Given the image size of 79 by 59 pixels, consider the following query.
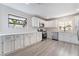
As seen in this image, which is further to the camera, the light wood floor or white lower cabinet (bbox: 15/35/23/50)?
white lower cabinet (bbox: 15/35/23/50)

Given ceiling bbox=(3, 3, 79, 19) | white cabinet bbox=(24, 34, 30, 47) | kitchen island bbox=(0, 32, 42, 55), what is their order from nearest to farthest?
kitchen island bbox=(0, 32, 42, 55)
ceiling bbox=(3, 3, 79, 19)
white cabinet bbox=(24, 34, 30, 47)

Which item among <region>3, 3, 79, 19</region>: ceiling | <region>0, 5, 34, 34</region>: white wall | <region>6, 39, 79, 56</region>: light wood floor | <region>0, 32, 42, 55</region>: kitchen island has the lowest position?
<region>6, 39, 79, 56</region>: light wood floor

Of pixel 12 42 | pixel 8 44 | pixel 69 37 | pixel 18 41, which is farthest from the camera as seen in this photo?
pixel 69 37

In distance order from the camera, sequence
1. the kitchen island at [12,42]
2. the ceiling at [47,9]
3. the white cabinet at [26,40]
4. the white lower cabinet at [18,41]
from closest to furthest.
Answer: the kitchen island at [12,42] → the ceiling at [47,9] → the white lower cabinet at [18,41] → the white cabinet at [26,40]

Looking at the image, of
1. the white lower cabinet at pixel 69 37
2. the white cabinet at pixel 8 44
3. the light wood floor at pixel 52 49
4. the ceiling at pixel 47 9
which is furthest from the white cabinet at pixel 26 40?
the white lower cabinet at pixel 69 37

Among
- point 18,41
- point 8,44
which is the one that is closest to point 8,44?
point 8,44

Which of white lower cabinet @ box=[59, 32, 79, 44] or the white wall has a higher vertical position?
the white wall

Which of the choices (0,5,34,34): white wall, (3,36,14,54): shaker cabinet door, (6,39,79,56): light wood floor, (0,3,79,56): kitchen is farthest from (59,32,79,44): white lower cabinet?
(3,36,14,54): shaker cabinet door

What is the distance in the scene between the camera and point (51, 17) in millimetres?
3102

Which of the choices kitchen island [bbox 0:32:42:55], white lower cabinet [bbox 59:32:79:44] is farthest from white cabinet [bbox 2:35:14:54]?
white lower cabinet [bbox 59:32:79:44]

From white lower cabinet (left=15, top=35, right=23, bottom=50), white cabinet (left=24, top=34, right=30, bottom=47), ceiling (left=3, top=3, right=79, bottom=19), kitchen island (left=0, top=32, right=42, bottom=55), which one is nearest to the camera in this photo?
kitchen island (left=0, top=32, right=42, bottom=55)

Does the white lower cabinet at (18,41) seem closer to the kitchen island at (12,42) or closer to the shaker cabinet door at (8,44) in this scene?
the kitchen island at (12,42)

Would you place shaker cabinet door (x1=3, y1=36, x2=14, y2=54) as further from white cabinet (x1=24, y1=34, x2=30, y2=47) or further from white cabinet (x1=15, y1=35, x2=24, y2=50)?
white cabinet (x1=24, y1=34, x2=30, y2=47)

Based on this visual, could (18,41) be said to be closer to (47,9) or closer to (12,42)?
(12,42)
